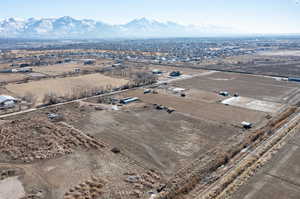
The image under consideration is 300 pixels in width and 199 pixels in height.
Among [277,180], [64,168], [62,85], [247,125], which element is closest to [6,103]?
[62,85]

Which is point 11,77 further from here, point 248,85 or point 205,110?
point 248,85

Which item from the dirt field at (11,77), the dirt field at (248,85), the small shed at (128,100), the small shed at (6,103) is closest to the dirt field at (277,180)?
the dirt field at (248,85)

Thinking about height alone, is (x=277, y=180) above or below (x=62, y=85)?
below

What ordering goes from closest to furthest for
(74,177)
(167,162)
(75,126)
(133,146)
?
1. (74,177)
2. (167,162)
3. (133,146)
4. (75,126)

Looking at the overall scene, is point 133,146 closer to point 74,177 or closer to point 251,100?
point 74,177

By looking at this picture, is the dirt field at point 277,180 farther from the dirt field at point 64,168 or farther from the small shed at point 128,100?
the small shed at point 128,100

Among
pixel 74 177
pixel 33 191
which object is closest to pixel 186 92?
pixel 74 177
